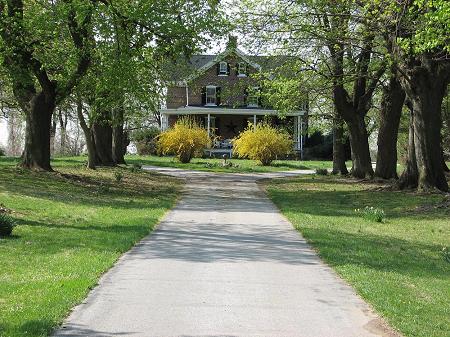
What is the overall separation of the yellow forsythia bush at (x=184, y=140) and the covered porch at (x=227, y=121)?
8947 millimetres

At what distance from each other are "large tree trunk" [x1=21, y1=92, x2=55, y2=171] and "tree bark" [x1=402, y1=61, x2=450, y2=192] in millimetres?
13514

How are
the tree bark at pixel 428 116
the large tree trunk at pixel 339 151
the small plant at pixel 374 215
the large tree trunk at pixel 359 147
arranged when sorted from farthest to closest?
the large tree trunk at pixel 339 151, the large tree trunk at pixel 359 147, the tree bark at pixel 428 116, the small plant at pixel 374 215

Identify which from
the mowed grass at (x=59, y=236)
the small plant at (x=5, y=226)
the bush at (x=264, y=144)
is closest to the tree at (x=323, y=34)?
the mowed grass at (x=59, y=236)

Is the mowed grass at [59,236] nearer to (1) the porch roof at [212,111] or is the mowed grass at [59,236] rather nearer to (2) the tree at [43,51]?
(2) the tree at [43,51]

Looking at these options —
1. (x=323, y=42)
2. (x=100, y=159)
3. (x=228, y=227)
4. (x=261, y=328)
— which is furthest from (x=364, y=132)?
(x=261, y=328)

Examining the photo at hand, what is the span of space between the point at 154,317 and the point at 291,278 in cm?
282

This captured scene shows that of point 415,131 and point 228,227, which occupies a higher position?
point 415,131

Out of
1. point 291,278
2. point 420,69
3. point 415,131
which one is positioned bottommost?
point 291,278

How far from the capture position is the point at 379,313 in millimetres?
6926

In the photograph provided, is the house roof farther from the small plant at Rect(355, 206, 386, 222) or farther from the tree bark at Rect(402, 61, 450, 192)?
the small plant at Rect(355, 206, 386, 222)

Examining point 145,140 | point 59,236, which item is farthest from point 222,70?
point 59,236

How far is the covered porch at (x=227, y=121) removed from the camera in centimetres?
5681

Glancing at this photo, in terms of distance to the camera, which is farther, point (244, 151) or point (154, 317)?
point (244, 151)

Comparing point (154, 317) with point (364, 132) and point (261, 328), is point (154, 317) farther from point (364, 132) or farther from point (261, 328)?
point (364, 132)
